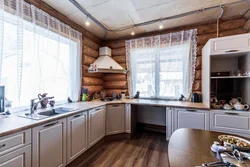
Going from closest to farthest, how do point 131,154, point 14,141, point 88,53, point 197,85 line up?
point 14,141, point 131,154, point 197,85, point 88,53

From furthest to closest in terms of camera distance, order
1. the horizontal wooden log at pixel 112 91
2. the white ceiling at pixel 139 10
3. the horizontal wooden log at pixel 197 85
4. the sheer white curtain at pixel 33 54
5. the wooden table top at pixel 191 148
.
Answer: the horizontal wooden log at pixel 112 91, the horizontal wooden log at pixel 197 85, the white ceiling at pixel 139 10, the sheer white curtain at pixel 33 54, the wooden table top at pixel 191 148

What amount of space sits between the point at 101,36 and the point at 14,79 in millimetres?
2434

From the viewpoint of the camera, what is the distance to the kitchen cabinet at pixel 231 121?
204cm

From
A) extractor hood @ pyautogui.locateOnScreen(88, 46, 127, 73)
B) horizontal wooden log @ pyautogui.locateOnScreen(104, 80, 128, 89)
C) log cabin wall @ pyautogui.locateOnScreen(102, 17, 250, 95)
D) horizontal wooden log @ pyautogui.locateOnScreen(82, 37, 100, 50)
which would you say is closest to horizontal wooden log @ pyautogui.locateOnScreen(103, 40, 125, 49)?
log cabin wall @ pyautogui.locateOnScreen(102, 17, 250, 95)

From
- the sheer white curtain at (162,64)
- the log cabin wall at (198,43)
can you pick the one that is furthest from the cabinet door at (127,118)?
the log cabin wall at (198,43)

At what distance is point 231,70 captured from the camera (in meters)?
2.56

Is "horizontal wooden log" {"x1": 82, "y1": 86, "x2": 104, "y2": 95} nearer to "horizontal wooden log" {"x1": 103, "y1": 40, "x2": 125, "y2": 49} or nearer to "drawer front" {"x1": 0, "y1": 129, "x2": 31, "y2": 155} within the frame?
"horizontal wooden log" {"x1": 103, "y1": 40, "x2": 125, "y2": 49}

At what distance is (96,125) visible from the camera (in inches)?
99.7

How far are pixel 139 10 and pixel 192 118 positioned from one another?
2.29 metres

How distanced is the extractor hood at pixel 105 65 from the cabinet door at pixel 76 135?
4.21 ft

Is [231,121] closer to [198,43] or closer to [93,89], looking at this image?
[198,43]

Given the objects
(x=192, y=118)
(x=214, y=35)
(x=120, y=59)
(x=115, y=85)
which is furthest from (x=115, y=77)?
(x=214, y=35)

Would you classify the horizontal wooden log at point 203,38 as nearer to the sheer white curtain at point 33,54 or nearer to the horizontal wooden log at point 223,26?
the horizontal wooden log at point 223,26

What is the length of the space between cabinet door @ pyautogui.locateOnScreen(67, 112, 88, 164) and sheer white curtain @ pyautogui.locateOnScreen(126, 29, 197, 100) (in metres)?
1.73
